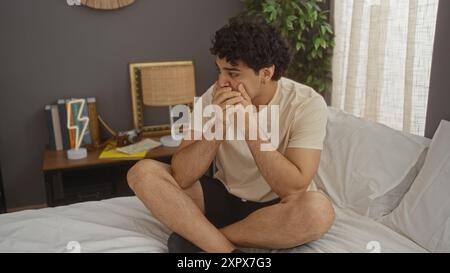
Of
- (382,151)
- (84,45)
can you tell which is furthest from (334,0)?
(84,45)

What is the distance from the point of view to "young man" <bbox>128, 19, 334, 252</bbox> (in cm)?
129

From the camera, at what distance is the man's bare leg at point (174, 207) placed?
1.31 meters

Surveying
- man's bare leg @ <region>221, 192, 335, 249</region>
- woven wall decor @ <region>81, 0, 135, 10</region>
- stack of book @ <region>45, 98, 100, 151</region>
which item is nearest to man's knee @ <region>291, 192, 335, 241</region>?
man's bare leg @ <region>221, 192, 335, 249</region>

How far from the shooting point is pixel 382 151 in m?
1.55

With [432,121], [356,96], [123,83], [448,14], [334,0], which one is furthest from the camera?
[123,83]

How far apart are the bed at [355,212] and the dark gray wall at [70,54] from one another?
3.54 ft

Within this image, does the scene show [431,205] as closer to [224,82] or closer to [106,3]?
[224,82]

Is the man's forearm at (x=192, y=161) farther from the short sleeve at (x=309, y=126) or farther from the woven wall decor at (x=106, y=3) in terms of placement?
the woven wall decor at (x=106, y=3)

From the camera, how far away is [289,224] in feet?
4.10

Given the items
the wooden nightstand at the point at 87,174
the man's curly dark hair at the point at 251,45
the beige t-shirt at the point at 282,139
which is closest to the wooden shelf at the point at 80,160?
the wooden nightstand at the point at 87,174

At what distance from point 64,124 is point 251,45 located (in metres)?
1.41

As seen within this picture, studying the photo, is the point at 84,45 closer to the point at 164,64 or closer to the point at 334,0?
the point at 164,64

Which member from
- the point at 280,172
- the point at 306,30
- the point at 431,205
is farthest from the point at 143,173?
the point at 306,30
